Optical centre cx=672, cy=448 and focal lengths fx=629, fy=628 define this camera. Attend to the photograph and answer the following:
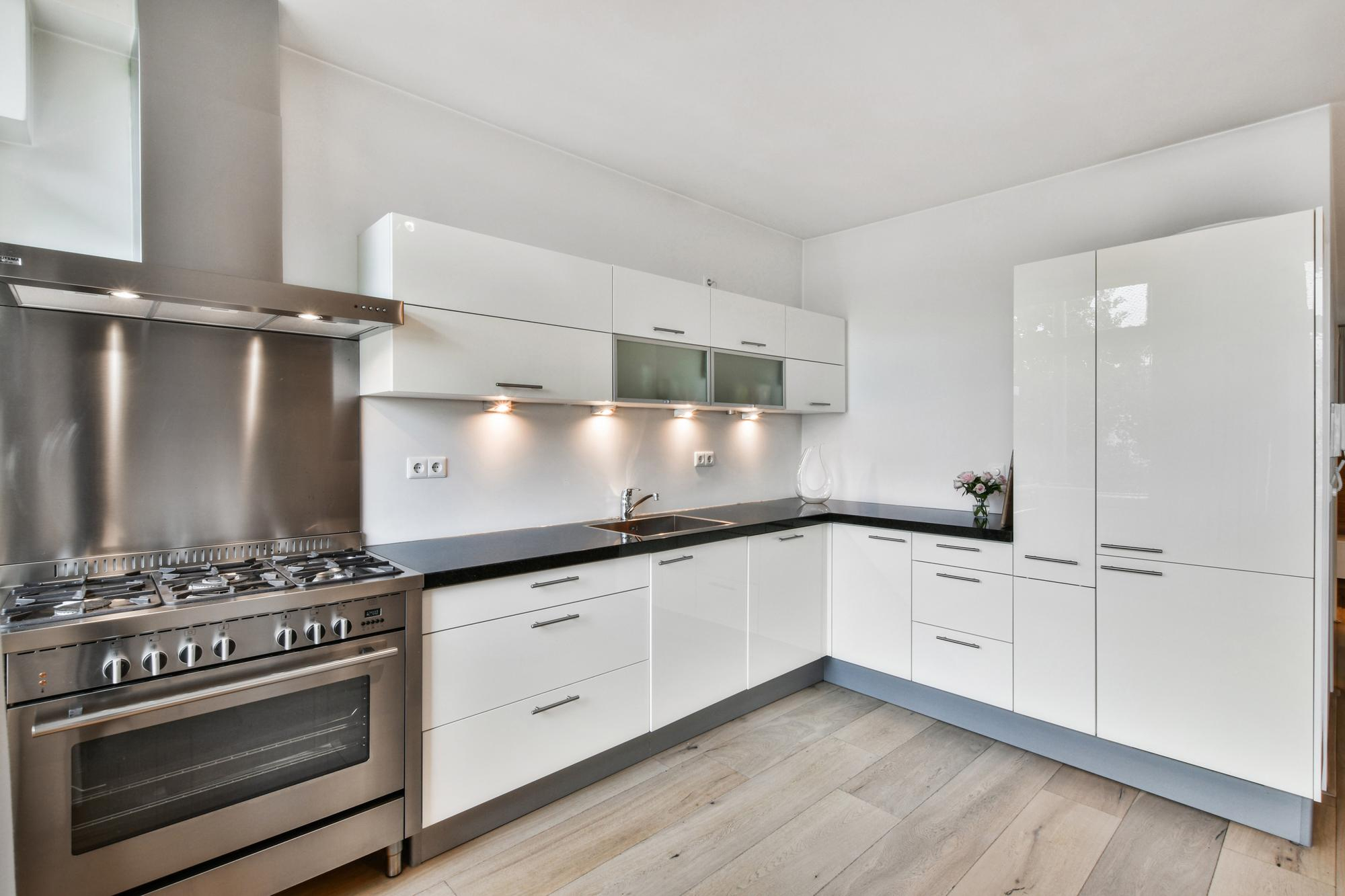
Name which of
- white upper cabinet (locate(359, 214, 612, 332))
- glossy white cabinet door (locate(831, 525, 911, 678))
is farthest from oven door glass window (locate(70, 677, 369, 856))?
glossy white cabinet door (locate(831, 525, 911, 678))

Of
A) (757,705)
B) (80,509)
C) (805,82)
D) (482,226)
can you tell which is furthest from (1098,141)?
(80,509)

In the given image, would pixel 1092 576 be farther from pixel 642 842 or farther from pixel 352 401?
pixel 352 401

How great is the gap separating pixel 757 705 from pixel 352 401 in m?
2.28

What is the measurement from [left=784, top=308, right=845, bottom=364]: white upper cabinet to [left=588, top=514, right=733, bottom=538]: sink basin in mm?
→ 1081

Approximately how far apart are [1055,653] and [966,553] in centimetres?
52

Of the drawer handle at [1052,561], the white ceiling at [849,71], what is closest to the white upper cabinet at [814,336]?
the white ceiling at [849,71]

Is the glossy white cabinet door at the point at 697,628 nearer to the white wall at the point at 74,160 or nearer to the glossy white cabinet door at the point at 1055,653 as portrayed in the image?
the glossy white cabinet door at the point at 1055,653

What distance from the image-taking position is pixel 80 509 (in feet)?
5.95

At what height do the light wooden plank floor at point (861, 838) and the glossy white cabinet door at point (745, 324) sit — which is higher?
the glossy white cabinet door at point (745, 324)

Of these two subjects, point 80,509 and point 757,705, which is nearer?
point 80,509

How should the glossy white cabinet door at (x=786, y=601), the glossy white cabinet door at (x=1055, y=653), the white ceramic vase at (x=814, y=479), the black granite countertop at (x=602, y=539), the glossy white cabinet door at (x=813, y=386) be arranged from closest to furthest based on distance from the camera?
the black granite countertop at (x=602, y=539) < the glossy white cabinet door at (x=1055, y=653) < the glossy white cabinet door at (x=786, y=601) < the glossy white cabinet door at (x=813, y=386) < the white ceramic vase at (x=814, y=479)

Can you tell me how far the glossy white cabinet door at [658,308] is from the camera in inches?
108

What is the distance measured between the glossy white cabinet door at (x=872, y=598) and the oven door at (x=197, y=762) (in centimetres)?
223

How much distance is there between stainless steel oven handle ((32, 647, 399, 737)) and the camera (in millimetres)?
1363
